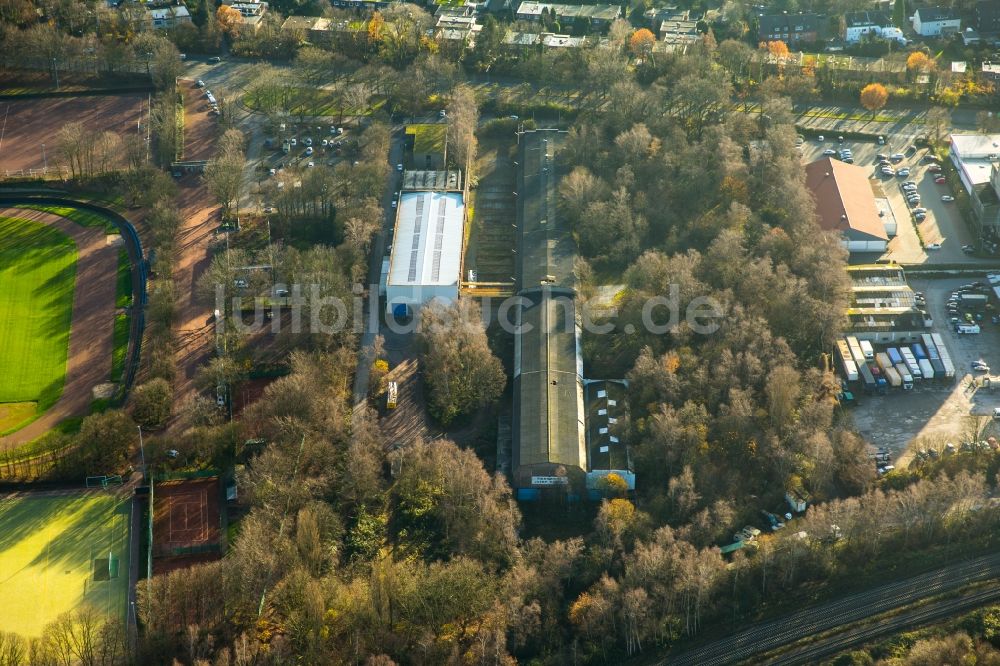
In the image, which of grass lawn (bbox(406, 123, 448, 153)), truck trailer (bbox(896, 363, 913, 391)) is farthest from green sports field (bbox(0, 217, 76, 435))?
truck trailer (bbox(896, 363, 913, 391))

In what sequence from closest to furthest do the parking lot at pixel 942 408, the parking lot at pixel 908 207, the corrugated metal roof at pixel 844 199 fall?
the parking lot at pixel 942 408 → the corrugated metal roof at pixel 844 199 → the parking lot at pixel 908 207

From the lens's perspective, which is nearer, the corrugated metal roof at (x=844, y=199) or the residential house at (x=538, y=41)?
the corrugated metal roof at (x=844, y=199)

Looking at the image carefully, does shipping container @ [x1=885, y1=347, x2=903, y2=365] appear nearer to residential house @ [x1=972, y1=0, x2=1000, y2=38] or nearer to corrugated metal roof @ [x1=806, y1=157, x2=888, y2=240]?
corrugated metal roof @ [x1=806, y1=157, x2=888, y2=240]

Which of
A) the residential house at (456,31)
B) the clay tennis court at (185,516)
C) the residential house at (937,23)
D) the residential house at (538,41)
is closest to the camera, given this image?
the clay tennis court at (185,516)

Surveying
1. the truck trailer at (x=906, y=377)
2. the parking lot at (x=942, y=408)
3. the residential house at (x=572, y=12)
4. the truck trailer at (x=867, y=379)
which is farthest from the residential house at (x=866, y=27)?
the truck trailer at (x=867, y=379)

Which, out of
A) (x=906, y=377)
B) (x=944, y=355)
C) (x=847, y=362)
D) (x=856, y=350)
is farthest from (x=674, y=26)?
(x=906, y=377)

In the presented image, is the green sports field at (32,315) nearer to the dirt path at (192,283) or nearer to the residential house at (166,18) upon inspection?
the dirt path at (192,283)

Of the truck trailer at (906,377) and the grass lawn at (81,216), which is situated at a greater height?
the grass lawn at (81,216)

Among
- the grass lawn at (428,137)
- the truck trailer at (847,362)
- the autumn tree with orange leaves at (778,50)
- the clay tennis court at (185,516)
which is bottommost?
the clay tennis court at (185,516)
